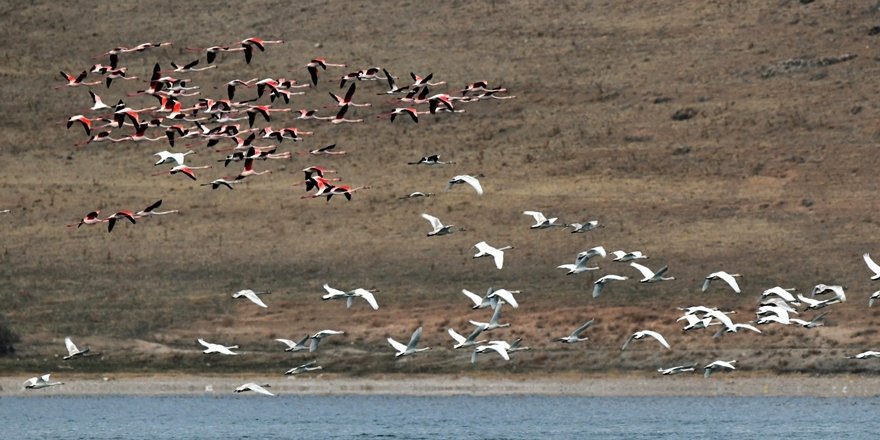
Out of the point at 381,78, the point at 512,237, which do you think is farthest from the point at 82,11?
the point at 512,237

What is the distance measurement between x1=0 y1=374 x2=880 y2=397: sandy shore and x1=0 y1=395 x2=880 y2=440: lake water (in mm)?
346

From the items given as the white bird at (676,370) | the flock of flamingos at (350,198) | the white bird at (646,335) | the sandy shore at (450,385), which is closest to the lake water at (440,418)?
the sandy shore at (450,385)

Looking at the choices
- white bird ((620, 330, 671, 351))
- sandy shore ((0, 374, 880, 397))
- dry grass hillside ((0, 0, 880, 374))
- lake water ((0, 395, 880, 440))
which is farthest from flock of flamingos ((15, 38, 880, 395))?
lake water ((0, 395, 880, 440))

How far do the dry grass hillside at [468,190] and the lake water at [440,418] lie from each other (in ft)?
3.03

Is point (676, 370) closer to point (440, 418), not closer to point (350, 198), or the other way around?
point (440, 418)

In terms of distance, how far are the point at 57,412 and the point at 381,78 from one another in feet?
Answer: 82.6

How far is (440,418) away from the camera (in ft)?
157

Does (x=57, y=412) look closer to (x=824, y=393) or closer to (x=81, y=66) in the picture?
(x=824, y=393)

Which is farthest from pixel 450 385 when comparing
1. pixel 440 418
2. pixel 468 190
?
pixel 468 190

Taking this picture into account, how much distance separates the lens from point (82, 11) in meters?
81.7

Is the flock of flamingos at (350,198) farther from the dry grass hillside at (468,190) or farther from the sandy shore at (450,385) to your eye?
the dry grass hillside at (468,190)

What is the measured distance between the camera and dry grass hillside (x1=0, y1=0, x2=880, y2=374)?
51406 millimetres

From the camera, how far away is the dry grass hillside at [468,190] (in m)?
51.4

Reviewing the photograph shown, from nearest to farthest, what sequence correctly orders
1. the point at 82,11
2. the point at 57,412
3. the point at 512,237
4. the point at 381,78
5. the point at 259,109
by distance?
1. the point at 259,109
2. the point at 57,412
3. the point at 512,237
4. the point at 381,78
5. the point at 82,11
